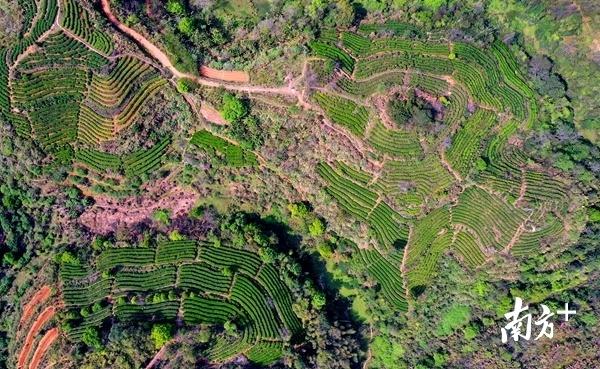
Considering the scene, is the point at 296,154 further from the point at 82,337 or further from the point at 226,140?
the point at 82,337

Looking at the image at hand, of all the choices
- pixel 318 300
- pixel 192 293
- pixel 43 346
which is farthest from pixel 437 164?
pixel 43 346

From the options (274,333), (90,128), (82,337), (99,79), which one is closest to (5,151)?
(90,128)

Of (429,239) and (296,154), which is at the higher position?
(296,154)

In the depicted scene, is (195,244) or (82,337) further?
(195,244)

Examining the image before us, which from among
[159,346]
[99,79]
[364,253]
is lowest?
[159,346]

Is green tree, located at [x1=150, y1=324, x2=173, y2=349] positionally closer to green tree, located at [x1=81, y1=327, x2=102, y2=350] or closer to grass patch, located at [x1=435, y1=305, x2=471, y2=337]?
green tree, located at [x1=81, y1=327, x2=102, y2=350]

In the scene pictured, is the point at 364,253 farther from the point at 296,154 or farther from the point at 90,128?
the point at 90,128

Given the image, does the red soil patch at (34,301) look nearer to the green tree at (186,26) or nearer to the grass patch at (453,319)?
the green tree at (186,26)

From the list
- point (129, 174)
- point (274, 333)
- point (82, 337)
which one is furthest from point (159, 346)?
point (129, 174)
